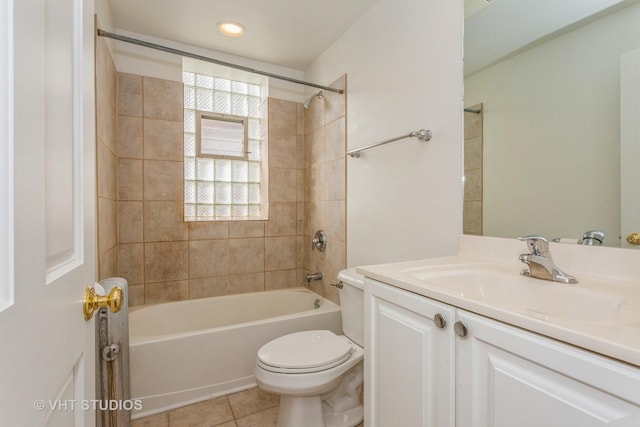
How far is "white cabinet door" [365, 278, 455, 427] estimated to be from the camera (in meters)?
0.76

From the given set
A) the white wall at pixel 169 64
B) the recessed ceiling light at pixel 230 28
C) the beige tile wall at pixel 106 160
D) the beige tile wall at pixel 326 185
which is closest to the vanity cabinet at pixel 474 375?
the beige tile wall at pixel 326 185

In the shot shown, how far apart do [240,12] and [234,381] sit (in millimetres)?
2281

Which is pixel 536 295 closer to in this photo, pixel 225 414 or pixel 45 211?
pixel 45 211

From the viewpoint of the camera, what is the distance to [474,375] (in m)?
0.68

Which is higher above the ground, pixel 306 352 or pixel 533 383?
pixel 533 383

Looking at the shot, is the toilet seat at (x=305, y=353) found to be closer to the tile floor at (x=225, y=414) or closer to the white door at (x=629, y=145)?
the tile floor at (x=225, y=414)

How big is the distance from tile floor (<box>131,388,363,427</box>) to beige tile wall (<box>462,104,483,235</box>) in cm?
117

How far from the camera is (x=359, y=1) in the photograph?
181 centimetres

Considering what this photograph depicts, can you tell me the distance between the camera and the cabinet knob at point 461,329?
70cm

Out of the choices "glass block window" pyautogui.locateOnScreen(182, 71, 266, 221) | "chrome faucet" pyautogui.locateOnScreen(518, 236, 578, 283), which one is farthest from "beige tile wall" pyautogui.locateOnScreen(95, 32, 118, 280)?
"chrome faucet" pyautogui.locateOnScreen(518, 236, 578, 283)

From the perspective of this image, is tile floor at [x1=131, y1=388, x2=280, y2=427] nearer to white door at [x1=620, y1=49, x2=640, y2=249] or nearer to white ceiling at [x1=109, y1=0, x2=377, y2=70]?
white door at [x1=620, y1=49, x2=640, y2=249]

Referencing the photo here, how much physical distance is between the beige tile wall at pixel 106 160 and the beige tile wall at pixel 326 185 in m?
1.42

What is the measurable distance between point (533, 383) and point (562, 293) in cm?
38

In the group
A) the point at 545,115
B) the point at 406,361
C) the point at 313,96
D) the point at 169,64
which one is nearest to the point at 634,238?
the point at 545,115
